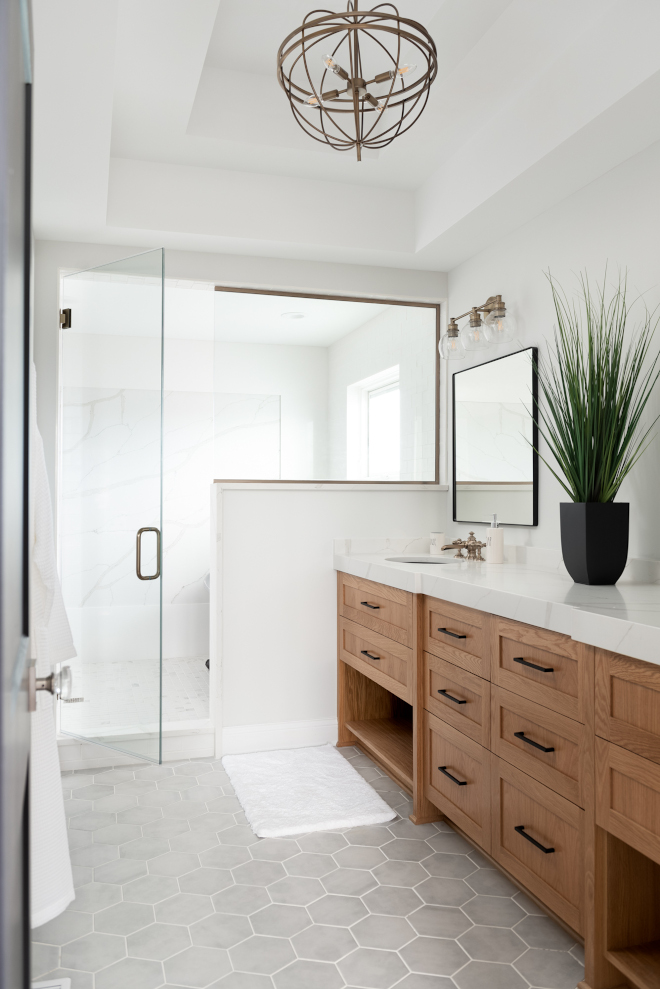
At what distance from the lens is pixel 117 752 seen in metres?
2.99

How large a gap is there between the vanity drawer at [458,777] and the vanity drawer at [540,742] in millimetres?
139

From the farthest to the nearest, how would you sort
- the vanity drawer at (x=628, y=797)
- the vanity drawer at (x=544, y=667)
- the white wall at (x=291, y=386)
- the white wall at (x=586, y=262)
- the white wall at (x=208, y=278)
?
the white wall at (x=291, y=386) → the white wall at (x=208, y=278) → the white wall at (x=586, y=262) → the vanity drawer at (x=544, y=667) → the vanity drawer at (x=628, y=797)

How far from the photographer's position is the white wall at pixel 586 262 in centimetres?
221

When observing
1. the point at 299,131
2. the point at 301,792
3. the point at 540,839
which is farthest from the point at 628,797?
the point at 299,131

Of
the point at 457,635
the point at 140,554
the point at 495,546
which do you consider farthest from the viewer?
the point at 495,546

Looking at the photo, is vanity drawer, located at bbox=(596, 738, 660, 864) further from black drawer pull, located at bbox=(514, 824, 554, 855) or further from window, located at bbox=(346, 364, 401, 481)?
window, located at bbox=(346, 364, 401, 481)

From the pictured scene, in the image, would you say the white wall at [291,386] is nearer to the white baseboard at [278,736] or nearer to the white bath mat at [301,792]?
the white baseboard at [278,736]

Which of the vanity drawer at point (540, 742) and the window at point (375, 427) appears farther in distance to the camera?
the window at point (375, 427)

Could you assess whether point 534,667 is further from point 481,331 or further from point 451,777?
point 481,331

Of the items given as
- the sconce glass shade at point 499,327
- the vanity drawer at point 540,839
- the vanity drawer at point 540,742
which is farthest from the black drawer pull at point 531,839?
the sconce glass shade at point 499,327

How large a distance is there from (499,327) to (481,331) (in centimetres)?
13

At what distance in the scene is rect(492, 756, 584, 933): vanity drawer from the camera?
169 cm

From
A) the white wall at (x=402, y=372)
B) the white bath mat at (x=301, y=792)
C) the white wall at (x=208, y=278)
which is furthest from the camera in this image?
the white wall at (x=402, y=372)

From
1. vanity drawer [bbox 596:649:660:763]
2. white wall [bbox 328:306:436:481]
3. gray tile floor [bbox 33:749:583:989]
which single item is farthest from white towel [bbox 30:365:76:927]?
white wall [bbox 328:306:436:481]
